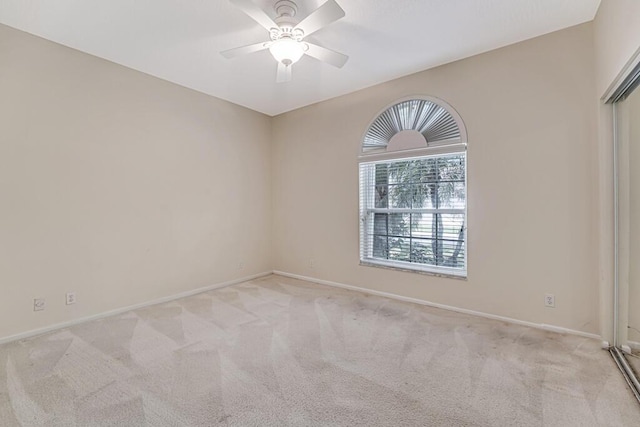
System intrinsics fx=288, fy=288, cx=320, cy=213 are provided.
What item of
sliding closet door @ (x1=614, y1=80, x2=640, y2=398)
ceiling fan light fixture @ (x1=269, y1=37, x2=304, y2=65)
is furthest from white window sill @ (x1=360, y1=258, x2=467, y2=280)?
ceiling fan light fixture @ (x1=269, y1=37, x2=304, y2=65)

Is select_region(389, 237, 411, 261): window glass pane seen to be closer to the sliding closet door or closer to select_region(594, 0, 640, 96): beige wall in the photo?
the sliding closet door

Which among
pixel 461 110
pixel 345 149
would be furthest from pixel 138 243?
pixel 461 110

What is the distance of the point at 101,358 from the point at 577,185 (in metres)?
4.03

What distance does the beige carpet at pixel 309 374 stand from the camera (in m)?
1.56

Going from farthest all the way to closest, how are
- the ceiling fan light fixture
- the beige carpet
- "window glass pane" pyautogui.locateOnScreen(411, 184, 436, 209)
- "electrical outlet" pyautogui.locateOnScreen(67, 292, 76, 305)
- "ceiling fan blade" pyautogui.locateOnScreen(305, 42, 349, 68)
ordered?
1. "window glass pane" pyautogui.locateOnScreen(411, 184, 436, 209)
2. "electrical outlet" pyautogui.locateOnScreen(67, 292, 76, 305)
3. "ceiling fan blade" pyautogui.locateOnScreen(305, 42, 349, 68)
4. the ceiling fan light fixture
5. the beige carpet

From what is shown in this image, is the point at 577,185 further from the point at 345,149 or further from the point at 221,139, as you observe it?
the point at 221,139

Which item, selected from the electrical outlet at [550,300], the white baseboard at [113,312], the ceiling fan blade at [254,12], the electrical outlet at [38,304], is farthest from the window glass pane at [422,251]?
the electrical outlet at [38,304]

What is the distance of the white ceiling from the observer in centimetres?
216

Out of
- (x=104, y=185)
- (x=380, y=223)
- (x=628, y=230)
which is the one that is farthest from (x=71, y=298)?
(x=628, y=230)

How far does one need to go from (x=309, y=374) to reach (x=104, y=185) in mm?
2722

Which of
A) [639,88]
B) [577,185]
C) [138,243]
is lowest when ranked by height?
[138,243]

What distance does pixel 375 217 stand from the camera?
3750 mm

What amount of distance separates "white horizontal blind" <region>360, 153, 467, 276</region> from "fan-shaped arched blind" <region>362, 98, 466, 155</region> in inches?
6.9

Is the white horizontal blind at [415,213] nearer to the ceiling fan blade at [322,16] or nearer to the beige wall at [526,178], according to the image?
the beige wall at [526,178]
